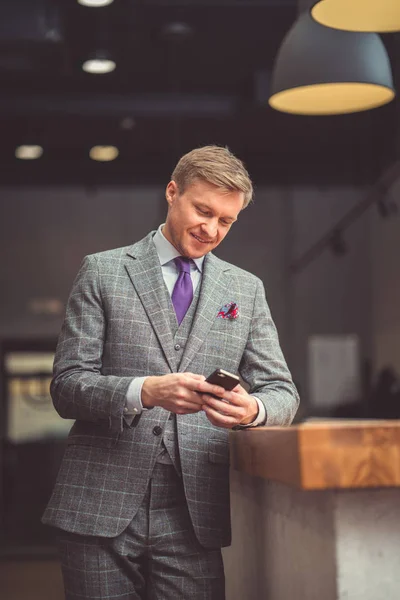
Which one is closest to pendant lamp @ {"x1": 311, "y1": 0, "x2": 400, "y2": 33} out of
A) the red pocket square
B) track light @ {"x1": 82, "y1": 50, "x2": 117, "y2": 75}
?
the red pocket square

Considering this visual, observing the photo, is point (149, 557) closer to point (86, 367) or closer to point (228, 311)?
point (86, 367)

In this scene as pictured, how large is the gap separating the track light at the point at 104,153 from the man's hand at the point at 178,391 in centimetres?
726

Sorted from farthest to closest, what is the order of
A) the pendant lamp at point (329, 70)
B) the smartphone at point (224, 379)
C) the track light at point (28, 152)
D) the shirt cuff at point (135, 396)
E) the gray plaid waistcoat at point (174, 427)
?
the track light at point (28, 152)
the pendant lamp at point (329, 70)
the gray plaid waistcoat at point (174, 427)
the shirt cuff at point (135, 396)
the smartphone at point (224, 379)

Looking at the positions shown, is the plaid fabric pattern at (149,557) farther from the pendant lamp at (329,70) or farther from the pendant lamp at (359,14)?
the pendant lamp at (329,70)

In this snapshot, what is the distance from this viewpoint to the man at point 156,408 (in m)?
2.06

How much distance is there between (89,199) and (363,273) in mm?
2766

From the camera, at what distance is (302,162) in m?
9.48

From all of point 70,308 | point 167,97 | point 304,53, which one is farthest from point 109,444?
point 167,97

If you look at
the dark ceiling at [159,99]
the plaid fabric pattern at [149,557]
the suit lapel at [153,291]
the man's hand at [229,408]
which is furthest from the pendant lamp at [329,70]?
the dark ceiling at [159,99]

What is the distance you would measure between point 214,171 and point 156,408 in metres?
0.55

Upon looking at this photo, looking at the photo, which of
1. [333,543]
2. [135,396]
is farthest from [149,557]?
[333,543]

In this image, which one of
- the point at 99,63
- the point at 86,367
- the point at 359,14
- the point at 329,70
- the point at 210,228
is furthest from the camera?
the point at 99,63

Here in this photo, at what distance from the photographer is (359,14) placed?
3.03 metres

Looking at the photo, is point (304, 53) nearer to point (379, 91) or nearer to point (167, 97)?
point (379, 91)
